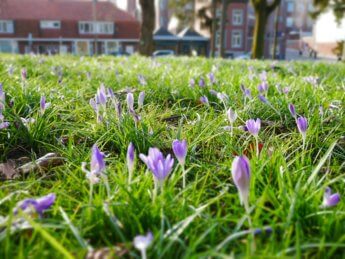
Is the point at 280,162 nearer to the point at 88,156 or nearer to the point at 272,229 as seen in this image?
the point at 272,229

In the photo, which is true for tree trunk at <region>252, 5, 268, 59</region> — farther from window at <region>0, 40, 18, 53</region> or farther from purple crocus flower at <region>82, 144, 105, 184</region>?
window at <region>0, 40, 18, 53</region>

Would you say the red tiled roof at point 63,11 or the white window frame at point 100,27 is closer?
the red tiled roof at point 63,11

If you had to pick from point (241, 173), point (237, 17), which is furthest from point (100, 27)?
point (241, 173)

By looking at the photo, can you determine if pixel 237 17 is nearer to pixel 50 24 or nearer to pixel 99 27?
pixel 99 27

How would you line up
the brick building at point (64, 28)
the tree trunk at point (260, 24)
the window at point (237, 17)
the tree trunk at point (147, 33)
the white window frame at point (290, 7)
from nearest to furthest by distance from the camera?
the tree trunk at point (147, 33) → the tree trunk at point (260, 24) → the brick building at point (64, 28) → the window at point (237, 17) → the white window frame at point (290, 7)

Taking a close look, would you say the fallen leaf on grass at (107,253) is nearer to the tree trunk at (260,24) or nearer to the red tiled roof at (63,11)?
the tree trunk at (260,24)

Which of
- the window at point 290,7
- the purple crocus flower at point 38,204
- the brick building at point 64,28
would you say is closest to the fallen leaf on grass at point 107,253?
the purple crocus flower at point 38,204
